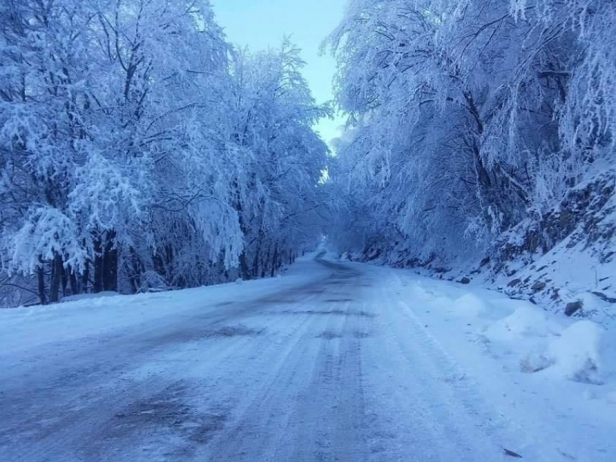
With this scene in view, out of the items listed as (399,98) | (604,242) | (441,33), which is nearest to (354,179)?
(399,98)

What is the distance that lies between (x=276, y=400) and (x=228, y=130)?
525 inches

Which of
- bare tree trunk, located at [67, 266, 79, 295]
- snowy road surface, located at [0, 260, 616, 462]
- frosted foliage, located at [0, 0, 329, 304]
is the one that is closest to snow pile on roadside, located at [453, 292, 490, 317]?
snowy road surface, located at [0, 260, 616, 462]

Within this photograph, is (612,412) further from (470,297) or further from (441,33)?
(441,33)

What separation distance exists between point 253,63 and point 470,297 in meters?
18.7

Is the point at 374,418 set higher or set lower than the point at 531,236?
lower

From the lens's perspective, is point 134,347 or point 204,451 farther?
point 134,347

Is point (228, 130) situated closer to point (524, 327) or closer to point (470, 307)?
point (470, 307)

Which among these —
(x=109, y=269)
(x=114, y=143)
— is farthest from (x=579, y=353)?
(x=109, y=269)

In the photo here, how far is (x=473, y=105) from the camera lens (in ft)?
44.2

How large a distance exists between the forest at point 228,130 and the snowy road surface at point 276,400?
5.37 m

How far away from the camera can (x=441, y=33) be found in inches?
343

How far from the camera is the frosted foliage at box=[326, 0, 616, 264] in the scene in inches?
331

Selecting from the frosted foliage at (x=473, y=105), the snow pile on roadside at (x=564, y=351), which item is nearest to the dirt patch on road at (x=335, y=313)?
the snow pile on roadside at (x=564, y=351)

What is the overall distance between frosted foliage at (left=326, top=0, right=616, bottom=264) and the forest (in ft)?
0.21
